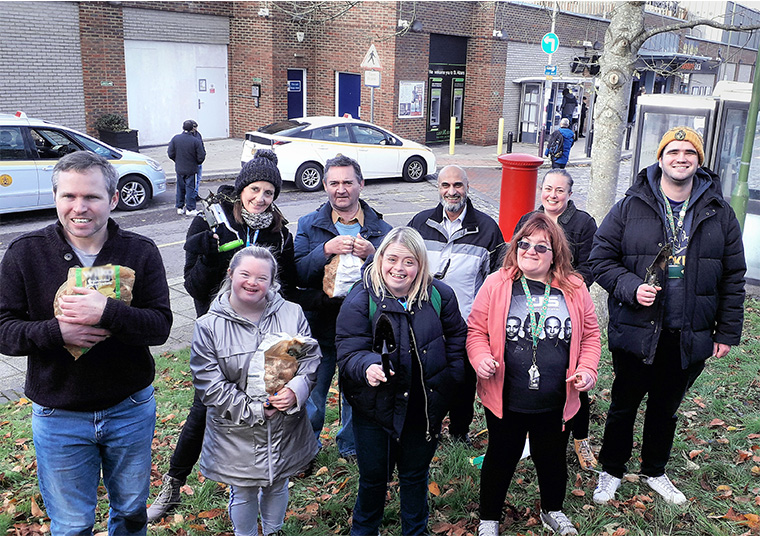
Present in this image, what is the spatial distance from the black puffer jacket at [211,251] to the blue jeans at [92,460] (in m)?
0.91

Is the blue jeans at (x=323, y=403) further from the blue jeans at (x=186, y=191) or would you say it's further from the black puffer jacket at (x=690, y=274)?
the blue jeans at (x=186, y=191)

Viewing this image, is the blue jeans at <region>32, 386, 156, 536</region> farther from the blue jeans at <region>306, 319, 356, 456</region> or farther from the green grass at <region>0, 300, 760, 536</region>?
the blue jeans at <region>306, 319, 356, 456</region>

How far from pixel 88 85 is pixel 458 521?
60.2 ft

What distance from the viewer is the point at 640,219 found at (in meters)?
3.82

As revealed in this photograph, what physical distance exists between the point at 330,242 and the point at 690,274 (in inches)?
80.4

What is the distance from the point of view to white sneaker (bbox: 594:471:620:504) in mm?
3986

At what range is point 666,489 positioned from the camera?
404 cm

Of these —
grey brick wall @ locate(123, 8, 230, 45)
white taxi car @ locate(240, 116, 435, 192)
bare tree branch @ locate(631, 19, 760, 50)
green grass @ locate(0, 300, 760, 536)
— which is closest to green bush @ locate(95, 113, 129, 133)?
grey brick wall @ locate(123, 8, 230, 45)

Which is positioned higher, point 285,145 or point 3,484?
point 285,145

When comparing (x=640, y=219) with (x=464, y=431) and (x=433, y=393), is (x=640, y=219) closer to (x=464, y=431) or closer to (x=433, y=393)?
(x=433, y=393)

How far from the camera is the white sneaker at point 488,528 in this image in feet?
11.8

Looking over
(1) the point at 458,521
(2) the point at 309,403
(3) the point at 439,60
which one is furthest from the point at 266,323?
(3) the point at 439,60

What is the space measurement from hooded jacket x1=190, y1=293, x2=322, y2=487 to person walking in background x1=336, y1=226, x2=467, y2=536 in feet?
1.13

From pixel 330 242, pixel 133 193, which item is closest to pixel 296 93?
pixel 133 193
